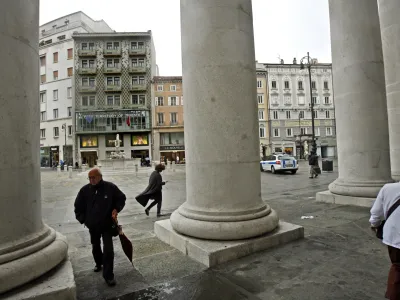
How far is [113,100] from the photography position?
51688 mm

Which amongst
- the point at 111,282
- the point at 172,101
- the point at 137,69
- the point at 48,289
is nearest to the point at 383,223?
the point at 111,282

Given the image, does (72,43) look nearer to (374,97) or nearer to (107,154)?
(107,154)

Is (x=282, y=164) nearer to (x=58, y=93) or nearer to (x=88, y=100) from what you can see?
(x=88, y=100)

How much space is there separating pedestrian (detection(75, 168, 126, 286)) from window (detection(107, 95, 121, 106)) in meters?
51.0

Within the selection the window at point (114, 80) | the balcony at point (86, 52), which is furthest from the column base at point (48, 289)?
the balcony at point (86, 52)

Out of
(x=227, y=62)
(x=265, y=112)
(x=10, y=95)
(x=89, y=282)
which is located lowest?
(x=89, y=282)

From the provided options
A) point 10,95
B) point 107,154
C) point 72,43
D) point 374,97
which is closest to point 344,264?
point 10,95

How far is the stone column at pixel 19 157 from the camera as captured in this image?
2684 millimetres

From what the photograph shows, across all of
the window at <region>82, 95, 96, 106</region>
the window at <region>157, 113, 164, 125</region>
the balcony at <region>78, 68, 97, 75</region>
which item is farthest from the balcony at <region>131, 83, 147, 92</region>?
the balcony at <region>78, 68, 97, 75</region>

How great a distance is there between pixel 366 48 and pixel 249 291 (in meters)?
7.01

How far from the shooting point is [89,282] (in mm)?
3416

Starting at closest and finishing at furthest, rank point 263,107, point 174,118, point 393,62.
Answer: point 393,62 → point 174,118 → point 263,107

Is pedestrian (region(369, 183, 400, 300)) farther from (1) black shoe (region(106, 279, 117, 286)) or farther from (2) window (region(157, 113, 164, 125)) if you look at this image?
(2) window (region(157, 113, 164, 125))

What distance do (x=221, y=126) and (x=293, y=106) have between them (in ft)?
182
